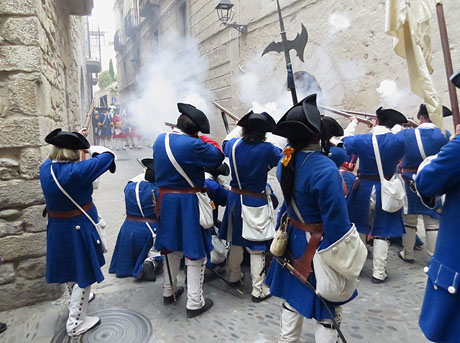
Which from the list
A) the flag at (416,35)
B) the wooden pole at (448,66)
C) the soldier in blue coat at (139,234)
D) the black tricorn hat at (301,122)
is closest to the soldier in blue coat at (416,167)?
the flag at (416,35)

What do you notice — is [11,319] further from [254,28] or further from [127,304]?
[254,28]

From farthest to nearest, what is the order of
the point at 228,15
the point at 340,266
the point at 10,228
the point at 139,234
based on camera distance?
the point at 228,15 < the point at 139,234 < the point at 10,228 < the point at 340,266

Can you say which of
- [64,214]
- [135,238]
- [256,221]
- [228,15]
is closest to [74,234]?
[64,214]

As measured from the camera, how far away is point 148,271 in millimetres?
3672

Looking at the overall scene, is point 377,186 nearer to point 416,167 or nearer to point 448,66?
point 416,167

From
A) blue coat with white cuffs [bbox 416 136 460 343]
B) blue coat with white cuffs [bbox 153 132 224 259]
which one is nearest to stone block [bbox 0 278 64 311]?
blue coat with white cuffs [bbox 153 132 224 259]

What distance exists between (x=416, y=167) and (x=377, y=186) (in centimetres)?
69

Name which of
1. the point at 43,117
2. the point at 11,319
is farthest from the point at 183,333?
the point at 43,117

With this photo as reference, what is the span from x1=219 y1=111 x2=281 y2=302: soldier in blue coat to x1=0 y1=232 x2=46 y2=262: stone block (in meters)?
1.77

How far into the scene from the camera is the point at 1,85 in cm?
303

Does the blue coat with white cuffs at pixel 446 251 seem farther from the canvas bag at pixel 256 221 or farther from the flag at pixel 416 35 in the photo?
the canvas bag at pixel 256 221

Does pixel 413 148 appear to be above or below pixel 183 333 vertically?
above

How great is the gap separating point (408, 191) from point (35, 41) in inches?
166

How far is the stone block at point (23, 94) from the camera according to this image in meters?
3.04
